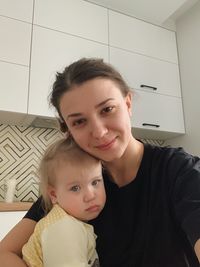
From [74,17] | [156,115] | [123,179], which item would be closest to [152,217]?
[123,179]

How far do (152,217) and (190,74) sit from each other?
6.52ft

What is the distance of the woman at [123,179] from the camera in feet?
2.59

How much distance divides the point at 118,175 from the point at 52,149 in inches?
8.8

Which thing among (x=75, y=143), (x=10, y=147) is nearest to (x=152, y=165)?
(x=75, y=143)

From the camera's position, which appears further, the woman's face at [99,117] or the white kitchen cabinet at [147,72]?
the white kitchen cabinet at [147,72]

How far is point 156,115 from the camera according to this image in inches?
97.0

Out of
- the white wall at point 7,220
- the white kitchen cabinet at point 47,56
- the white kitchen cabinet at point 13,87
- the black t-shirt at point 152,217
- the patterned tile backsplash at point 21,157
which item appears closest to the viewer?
the black t-shirt at point 152,217

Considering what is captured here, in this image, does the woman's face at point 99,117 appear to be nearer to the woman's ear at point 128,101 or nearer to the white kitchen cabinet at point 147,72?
the woman's ear at point 128,101

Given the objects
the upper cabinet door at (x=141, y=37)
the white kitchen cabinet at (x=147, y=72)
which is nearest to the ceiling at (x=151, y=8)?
the upper cabinet door at (x=141, y=37)

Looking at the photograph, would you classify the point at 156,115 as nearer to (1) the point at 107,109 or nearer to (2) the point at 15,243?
(1) the point at 107,109

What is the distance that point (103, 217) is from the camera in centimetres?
91

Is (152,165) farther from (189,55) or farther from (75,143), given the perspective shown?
(189,55)

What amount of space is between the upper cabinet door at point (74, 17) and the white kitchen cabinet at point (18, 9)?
0.05 metres

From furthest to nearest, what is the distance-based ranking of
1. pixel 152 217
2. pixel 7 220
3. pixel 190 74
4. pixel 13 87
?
1. pixel 190 74
2. pixel 13 87
3. pixel 7 220
4. pixel 152 217
